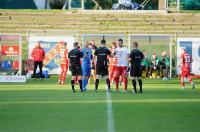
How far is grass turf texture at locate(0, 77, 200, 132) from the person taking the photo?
1670 centimetres

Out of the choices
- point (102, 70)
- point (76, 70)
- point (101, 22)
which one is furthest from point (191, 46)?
point (76, 70)

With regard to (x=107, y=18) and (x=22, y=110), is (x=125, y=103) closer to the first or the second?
(x=22, y=110)

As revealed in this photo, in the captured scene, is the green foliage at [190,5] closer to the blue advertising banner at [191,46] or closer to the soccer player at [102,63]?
the blue advertising banner at [191,46]

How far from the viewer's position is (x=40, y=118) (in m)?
18.6

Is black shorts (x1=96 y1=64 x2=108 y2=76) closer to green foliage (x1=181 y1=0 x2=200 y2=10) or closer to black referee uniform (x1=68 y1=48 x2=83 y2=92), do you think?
black referee uniform (x1=68 y1=48 x2=83 y2=92)

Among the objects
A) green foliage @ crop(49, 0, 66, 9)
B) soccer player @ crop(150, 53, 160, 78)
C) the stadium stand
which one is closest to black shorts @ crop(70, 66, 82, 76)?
soccer player @ crop(150, 53, 160, 78)

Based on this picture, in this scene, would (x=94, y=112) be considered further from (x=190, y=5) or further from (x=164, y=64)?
(x=190, y=5)

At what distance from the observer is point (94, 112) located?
67.2 feet

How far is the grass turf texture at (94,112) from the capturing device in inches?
658

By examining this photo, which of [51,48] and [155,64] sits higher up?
[51,48]

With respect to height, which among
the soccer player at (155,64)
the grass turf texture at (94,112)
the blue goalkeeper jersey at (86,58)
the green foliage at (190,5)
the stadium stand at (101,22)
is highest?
the green foliage at (190,5)

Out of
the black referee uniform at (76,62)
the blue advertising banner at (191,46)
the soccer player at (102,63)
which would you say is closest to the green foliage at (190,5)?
the blue advertising banner at (191,46)

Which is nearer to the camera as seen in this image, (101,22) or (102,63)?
(102,63)

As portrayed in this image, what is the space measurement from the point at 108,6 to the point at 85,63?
3704 cm
